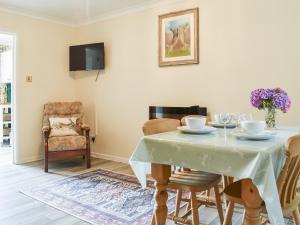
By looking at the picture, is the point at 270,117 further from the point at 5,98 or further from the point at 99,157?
the point at 5,98

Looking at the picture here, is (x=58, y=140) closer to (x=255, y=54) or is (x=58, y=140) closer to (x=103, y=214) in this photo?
(x=103, y=214)

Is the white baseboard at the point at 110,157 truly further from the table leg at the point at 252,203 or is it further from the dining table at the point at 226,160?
the table leg at the point at 252,203

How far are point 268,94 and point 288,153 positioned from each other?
2.40 feet

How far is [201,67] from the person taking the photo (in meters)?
3.45

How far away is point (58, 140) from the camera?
391 centimetres

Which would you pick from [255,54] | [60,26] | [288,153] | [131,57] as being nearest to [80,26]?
[60,26]

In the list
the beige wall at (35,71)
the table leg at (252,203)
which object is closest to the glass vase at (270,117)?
the table leg at (252,203)

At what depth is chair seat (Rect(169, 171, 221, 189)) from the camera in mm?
1805

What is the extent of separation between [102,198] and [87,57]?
259 cm

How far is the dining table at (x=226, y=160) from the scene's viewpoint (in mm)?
1217

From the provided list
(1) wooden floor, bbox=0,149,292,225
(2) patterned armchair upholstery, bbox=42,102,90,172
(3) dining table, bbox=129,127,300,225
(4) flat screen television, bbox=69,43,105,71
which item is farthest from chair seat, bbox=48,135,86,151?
(3) dining table, bbox=129,127,300,225

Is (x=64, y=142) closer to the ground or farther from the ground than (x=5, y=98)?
closer to the ground

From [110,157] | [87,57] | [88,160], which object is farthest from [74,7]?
[110,157]

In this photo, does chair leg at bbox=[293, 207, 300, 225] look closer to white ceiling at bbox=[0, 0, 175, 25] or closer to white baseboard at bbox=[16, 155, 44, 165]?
white ceiling at bbox=[0, 0, 175, 25]
